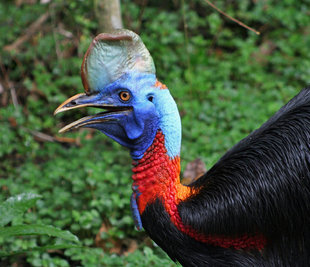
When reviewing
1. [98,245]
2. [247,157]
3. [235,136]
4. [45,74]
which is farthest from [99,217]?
[45,74]

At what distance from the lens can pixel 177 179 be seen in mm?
2797

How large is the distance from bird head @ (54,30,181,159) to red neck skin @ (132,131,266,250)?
0.04 m

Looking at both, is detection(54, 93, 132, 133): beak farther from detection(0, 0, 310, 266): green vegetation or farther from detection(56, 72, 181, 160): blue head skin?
detection(0, 0, 310, 266): green vegetation

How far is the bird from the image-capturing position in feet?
8.79

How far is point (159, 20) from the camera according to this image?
633 centimetres

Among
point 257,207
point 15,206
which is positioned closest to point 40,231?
point 15,206

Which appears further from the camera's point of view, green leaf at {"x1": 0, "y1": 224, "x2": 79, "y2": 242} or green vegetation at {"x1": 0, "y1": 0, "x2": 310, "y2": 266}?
green vegetation at {"x1": 0, "y1": 0, "x2": 310, "y2": 266}

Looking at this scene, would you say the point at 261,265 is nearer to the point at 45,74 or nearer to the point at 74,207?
the point at 74,207

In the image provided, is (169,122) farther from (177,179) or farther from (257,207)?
(257,207)

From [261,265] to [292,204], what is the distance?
1.16 feet

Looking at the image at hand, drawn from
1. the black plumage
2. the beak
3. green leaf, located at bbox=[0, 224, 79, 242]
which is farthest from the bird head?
green leaf, located at bbox=[0, 224, 79, 242]

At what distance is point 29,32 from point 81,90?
→ 3.70ft

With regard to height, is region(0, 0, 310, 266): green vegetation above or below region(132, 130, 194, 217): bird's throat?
above

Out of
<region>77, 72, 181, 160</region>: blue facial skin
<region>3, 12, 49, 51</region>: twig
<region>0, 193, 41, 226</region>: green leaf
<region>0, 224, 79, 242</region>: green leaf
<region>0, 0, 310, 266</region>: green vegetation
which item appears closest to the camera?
<region>77, 72, 181, 160</region>: blue facial skin
